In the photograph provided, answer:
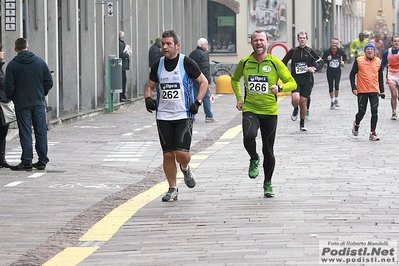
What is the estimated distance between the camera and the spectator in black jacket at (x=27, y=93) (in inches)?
556

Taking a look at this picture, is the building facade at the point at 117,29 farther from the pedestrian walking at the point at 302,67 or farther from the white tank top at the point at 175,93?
the white tank top at the point at 175,93

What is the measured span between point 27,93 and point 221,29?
3835 cm

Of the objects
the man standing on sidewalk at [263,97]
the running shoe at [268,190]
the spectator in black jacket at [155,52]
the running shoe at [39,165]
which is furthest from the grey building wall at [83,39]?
the running shoe at [268,190]

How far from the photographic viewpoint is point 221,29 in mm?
52125

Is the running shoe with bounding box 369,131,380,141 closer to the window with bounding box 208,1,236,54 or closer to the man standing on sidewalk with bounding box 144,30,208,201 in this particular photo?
the man standing on sidewalk with bounding box 144,30,208,201

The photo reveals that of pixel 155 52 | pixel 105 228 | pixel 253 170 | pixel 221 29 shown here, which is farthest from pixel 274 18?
pixel 105 228

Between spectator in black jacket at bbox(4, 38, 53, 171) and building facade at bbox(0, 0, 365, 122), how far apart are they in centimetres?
512

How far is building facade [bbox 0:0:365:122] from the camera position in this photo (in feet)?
69.4

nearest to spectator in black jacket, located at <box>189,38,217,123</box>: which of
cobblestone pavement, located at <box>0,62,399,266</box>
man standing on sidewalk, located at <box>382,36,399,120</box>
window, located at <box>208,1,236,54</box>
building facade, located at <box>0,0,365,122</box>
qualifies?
building facade, located at <box>0,0,365,122</box>

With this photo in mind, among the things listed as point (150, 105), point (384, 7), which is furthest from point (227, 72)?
point (384, 7)

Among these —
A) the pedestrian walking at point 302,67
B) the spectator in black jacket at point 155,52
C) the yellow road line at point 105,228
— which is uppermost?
the spectator in black jacket at point 155,52

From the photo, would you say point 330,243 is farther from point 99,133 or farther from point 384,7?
point 384,7

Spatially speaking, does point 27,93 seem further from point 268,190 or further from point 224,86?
point 224,86

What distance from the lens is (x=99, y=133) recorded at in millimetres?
20000
